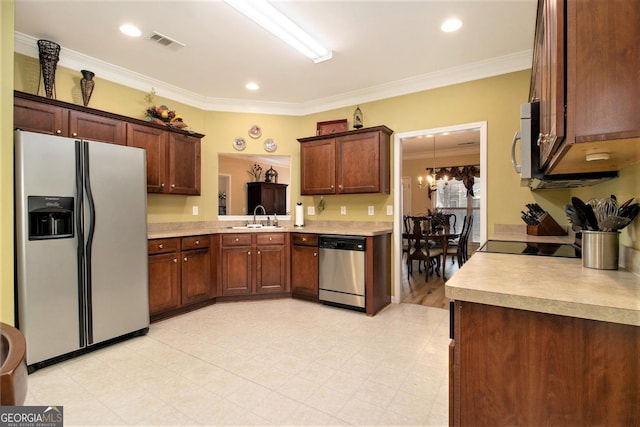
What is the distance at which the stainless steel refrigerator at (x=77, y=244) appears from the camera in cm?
214

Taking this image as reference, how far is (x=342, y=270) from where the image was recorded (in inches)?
138

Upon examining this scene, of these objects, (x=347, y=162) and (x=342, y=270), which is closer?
(x=342, y=270)

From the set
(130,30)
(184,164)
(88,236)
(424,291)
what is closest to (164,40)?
(130,30)

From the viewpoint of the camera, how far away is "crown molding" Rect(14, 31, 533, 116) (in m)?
2.96

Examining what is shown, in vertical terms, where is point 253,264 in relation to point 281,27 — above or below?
below

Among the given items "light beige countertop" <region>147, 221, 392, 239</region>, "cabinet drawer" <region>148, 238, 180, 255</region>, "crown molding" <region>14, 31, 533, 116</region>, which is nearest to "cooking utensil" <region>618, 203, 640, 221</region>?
"light beige countertop" <region>147, 221, 392, 239</region>

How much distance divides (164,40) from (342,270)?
116 inches

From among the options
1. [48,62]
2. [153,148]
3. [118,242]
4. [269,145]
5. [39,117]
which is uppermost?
[48,62]

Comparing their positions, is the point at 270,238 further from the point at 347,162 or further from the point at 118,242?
the point at 118,242

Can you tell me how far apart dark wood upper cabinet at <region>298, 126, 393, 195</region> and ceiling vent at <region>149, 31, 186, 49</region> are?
1.81m

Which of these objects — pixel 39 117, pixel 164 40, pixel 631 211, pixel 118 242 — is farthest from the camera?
pixel 164 40

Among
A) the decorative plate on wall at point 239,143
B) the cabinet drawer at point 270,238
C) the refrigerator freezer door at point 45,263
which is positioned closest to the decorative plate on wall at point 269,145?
the decorative plate on wall at point 239,143

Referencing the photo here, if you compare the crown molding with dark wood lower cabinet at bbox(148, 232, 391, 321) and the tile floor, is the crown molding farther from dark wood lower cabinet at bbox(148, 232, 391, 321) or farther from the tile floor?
the tile floor

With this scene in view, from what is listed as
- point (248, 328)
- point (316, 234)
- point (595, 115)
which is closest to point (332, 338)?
point (248, 328)
